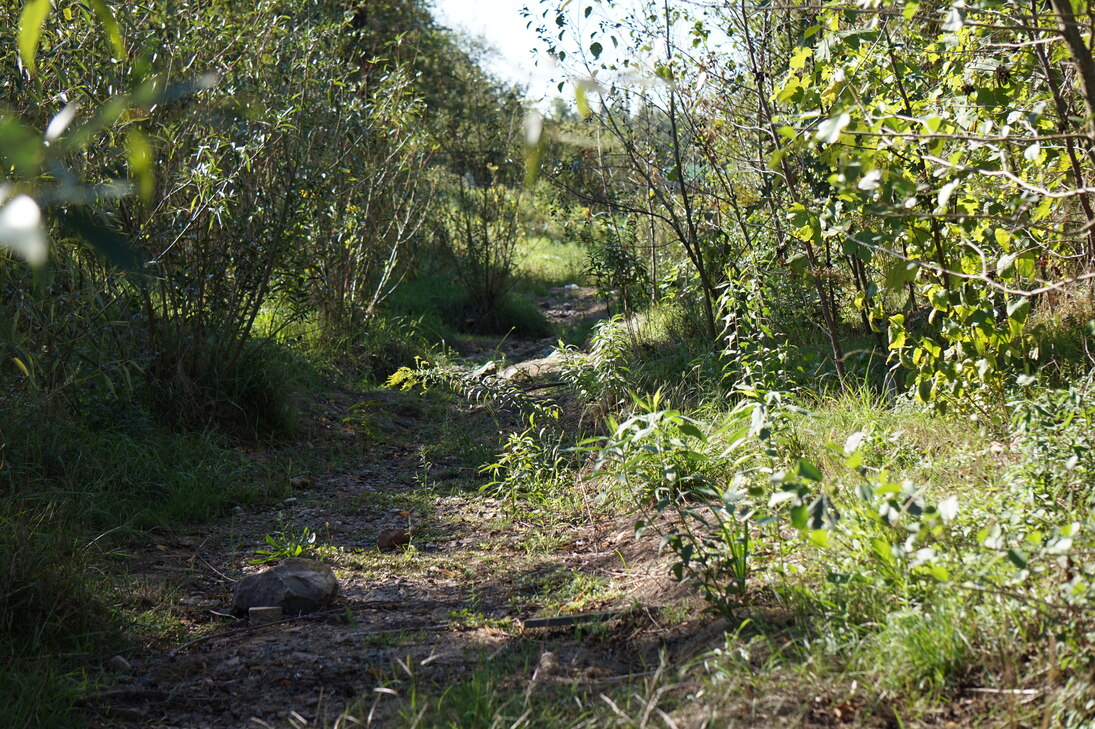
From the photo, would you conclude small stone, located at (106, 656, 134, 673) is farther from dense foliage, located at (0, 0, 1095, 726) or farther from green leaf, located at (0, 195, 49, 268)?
green leaf, located at (0, 195, 49, 268)

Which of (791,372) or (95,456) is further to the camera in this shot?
(791,372)

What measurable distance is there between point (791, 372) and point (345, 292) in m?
4.28

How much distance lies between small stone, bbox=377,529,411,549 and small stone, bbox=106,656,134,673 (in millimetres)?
1362

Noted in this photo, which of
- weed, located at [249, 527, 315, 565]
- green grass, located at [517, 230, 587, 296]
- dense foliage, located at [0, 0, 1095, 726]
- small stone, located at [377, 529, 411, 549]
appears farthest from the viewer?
green grass, located at [517, 230, 587, 296]

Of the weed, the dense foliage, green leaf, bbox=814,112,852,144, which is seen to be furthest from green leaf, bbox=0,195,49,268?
the weed

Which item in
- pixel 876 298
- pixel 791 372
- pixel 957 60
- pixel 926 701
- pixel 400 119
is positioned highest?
pixel 400 119

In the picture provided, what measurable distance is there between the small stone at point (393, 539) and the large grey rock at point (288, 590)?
682 mm

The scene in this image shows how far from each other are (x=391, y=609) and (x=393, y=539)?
779 mm

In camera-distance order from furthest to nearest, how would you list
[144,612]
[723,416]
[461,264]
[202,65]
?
[461,264]
[202,65]
[723,416]
[144,612]

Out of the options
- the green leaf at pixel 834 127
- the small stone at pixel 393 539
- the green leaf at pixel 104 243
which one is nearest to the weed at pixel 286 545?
the small stone at pixel 393 539

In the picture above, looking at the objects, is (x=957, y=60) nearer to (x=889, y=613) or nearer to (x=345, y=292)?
(x=889, y=613)

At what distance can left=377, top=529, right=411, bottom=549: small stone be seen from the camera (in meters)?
3.97

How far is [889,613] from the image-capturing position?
7.46ft

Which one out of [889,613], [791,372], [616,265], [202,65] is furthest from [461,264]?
[889,613]
